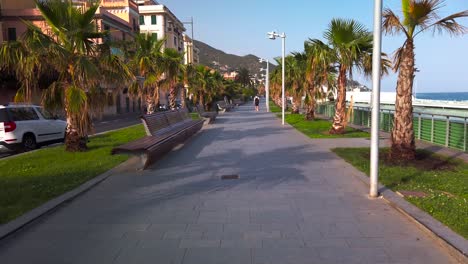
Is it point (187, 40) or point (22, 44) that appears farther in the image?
point (187, 40)

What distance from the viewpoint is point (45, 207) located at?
611cm

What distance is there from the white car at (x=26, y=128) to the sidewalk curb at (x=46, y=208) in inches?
257

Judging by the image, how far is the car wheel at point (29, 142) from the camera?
14.0 meters

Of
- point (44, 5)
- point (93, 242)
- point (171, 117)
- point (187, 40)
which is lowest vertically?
point (93, 242)

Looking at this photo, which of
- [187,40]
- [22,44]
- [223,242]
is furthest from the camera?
[187,40]

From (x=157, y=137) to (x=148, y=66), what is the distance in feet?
35.9

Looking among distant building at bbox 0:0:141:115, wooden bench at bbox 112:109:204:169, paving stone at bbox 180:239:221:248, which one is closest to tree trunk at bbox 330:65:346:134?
wooden bench at bbox 112:109:204:169

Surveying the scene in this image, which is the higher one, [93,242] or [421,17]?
[421,17]

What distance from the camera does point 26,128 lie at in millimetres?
13992

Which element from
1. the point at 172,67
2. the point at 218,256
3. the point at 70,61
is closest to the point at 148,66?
the point at 172,67

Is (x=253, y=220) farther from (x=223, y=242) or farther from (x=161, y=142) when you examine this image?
(x=161, y=142)

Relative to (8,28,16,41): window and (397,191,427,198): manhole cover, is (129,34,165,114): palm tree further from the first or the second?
(8,28,16,41): window

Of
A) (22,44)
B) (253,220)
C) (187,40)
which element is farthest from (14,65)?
(187,40)

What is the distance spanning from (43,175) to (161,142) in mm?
2866
